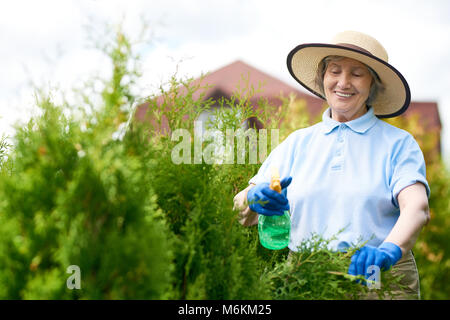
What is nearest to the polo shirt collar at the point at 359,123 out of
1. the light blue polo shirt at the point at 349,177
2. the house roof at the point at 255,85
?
the light blue polo shirt at the point at 349,177

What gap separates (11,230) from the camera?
1271 mm

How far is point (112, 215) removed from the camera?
1.24 metres

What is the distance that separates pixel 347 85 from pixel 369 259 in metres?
1.01

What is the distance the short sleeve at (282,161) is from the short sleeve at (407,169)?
1.91ft

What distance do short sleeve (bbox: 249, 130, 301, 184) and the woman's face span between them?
1.07 ft

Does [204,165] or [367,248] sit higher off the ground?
[204,165]

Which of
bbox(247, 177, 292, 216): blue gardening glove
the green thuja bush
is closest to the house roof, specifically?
bbox(247, 177, 292, 216): blue gardening glove

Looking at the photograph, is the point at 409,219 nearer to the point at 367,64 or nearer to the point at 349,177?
the point at 349,177

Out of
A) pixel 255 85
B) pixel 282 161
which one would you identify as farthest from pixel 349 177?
pixel 255 85
